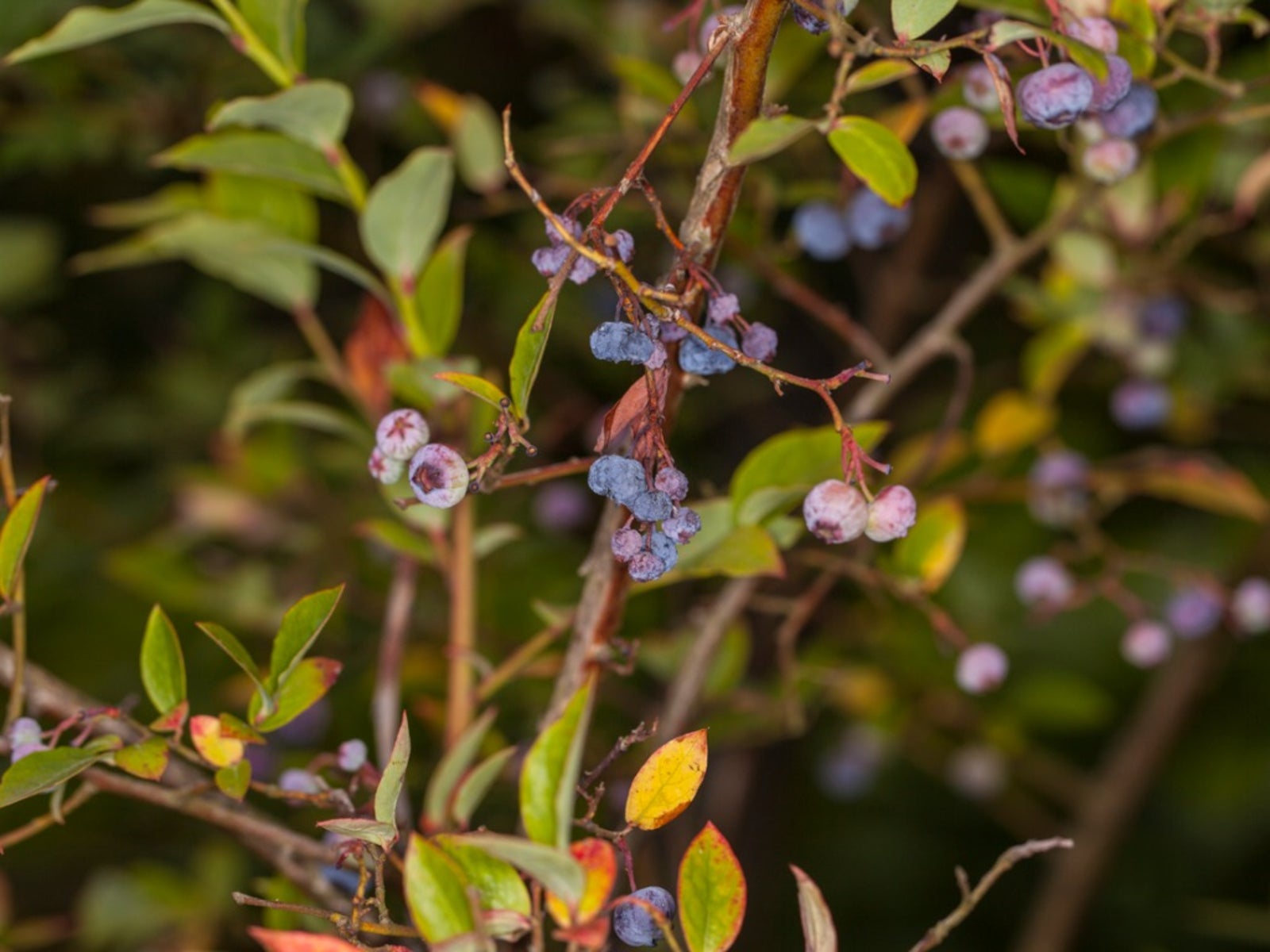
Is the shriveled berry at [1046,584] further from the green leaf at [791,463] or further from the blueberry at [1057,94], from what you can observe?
the blueberry at [1057,94]

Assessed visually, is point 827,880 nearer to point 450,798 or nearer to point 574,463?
point 450,798

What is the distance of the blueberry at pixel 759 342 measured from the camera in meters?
0.54

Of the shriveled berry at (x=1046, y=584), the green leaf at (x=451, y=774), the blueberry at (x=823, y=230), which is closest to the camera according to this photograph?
the green leaf at (x=451, y=774)

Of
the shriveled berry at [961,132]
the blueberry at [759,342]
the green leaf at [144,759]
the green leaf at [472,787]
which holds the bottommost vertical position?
the green leaf at [472,787]

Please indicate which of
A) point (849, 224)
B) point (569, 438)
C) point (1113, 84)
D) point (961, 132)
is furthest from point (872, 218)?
point (569, 438)

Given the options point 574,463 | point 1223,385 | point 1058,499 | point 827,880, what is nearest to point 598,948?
point 574,463

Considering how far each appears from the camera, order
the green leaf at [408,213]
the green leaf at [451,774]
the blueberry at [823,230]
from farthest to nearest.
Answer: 1. the blueberry at [823,230]
2. the green leaf at [408,213]
3. the green leaf at [451,774]

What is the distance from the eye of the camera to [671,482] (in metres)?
0.49

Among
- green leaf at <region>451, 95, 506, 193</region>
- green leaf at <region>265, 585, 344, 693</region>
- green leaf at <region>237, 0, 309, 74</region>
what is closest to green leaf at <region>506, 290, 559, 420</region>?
green leaf at <region>265, 585, 344, 693</region>

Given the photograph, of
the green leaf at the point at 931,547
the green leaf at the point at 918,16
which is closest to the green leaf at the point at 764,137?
the green leaf at the point at 918,16

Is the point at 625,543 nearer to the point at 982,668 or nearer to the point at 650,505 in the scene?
the point at 650,505

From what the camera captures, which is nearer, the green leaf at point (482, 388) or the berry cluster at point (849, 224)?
the green leaf at point (482, 388)

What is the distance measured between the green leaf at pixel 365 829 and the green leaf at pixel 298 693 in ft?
0.32

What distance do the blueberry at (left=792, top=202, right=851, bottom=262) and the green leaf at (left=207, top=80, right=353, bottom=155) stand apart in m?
0.31
